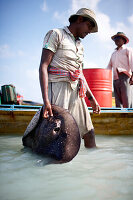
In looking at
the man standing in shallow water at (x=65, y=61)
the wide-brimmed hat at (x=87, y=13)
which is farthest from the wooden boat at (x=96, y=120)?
the wide-brimmed hat at (x=87, y=13)

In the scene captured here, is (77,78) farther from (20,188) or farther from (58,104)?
(20,188)

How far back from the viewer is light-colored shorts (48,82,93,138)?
2.02 metres

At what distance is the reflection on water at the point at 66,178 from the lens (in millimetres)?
1130

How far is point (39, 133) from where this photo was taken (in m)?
1.84

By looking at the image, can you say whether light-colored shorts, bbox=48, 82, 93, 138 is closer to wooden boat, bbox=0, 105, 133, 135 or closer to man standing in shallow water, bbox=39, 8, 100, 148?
man standing in shallow water, bbox=39, 8, 100, 148

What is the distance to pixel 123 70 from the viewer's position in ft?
14.9

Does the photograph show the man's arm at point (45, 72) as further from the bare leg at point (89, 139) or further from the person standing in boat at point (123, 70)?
the person standing in boat at point (123, 70)

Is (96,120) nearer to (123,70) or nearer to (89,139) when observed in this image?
(89,139)

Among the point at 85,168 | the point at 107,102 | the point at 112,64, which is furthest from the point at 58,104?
the point at 112,64

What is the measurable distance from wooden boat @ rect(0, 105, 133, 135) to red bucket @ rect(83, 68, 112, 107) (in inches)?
38.2

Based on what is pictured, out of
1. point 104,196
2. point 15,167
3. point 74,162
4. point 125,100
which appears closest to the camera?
point 104,196

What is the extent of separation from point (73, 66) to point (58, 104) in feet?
1.49

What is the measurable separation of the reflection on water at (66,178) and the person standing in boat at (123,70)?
2.78m

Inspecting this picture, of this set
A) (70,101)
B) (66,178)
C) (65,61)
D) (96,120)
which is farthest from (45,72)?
(96,120)
